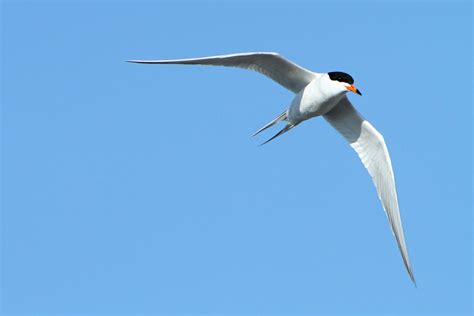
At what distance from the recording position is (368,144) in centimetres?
1525

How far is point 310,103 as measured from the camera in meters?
13.9

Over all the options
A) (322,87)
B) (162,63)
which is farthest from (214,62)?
(322,87)

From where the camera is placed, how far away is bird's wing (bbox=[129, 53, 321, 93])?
1266 centimetres

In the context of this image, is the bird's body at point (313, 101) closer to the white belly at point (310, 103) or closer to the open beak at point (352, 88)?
the white belly at point (310, 103)

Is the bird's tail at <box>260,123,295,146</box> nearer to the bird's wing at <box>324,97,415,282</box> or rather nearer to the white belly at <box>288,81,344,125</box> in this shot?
the white belly at <box>288,81,344,125</box>

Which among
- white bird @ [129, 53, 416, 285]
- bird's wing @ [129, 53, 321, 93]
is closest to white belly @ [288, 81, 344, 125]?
white bird @ [129, 53, 416, 285]

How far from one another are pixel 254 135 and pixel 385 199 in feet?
8.37

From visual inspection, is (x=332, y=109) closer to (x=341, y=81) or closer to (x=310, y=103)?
(x=310, y=103)

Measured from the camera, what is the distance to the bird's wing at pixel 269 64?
12662 mm

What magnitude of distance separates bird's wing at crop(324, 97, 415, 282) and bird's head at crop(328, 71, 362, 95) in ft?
3.93

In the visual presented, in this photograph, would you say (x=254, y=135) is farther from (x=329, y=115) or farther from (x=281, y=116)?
(x=329, y=115)

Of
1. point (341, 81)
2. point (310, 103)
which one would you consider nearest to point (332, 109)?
point (310, 103)

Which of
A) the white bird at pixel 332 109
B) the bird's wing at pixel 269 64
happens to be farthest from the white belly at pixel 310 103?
the bird's wing at pixel 269 64

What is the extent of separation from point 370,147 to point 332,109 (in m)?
0.96
